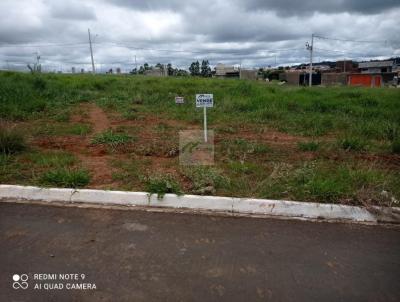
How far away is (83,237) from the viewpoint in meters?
3.11

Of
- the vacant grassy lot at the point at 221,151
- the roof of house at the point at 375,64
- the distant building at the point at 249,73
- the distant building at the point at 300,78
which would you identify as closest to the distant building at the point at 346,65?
the roof of house at the point at 375,64

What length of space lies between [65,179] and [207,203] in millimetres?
1861

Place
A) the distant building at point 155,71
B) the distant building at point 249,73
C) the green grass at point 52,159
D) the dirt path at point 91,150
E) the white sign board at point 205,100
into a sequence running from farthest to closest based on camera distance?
1. the distant building at point 249,73
2. the distant building at point 155,71
3. the white sign board at point 205,100
4. the green grass at point 52,159
5. the dirt path at point 91,150

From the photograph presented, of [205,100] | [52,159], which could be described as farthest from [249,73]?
[52,159]

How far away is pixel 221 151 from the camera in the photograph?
5949mm

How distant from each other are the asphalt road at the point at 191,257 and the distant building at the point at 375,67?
6854 centimetres

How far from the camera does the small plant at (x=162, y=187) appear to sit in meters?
3.93

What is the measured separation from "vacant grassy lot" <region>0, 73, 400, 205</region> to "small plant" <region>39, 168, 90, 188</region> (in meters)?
0.01

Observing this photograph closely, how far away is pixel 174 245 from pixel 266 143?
400cm

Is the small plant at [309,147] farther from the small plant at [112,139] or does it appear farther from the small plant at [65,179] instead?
the small plant at [65,179]

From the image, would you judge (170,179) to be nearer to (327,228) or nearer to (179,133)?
(327,228)

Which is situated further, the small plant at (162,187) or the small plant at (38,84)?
the small plant at (38,84)

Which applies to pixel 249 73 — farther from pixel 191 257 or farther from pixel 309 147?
pixel 191 257

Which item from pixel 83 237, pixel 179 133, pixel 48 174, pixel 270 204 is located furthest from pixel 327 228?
pixel 179 133
